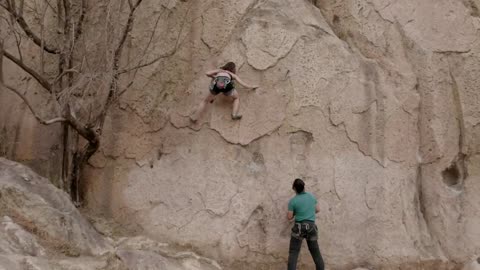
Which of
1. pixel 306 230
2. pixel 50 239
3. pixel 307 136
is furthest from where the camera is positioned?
pixel 307 136

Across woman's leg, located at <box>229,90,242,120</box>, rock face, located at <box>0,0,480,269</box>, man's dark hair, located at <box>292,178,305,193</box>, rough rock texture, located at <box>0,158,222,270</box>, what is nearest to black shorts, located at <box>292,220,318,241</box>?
man's dark hair, located at <box>292,178,305,193</box>

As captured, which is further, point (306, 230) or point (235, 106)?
point (235, 106)

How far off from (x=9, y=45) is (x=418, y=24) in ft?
16.5

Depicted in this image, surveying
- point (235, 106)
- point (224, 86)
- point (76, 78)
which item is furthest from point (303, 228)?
point (76, 78)

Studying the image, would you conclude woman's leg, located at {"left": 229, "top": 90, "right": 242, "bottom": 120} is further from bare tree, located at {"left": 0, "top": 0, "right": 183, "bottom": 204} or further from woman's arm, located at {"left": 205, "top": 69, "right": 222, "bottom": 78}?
bare tree, located at {"left": 0, "top": 0, "right": 183, "bottom": 204}

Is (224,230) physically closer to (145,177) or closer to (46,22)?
(145,177)

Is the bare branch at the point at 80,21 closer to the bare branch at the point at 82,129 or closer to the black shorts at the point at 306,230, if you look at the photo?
the bare branch at the point at 82,129

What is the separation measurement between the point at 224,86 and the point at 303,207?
158cm

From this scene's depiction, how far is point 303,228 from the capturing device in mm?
6254

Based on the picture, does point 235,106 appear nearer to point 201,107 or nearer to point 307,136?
point 201,107

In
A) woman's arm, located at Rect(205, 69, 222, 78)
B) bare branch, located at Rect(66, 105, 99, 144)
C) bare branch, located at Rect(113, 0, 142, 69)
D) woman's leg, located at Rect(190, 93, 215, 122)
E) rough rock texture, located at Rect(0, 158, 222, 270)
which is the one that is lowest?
rough rock texture, located at Rect(0, 158, 222, 270)

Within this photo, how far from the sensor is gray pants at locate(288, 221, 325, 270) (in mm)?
6266

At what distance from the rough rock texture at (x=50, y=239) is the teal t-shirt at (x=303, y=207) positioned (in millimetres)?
1009

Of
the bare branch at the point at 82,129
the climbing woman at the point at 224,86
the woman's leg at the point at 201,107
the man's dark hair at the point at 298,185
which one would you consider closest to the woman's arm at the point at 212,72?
the climbing woman at the point at 224,86
